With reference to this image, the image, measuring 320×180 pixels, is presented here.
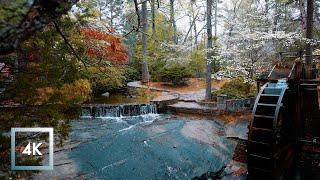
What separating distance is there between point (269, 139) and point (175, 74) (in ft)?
48.7

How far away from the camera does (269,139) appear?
7.03m

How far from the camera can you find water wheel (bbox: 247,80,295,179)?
6.95m

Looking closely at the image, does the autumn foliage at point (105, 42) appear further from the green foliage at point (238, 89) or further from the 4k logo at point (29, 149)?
the green foliage at point (238, 89)

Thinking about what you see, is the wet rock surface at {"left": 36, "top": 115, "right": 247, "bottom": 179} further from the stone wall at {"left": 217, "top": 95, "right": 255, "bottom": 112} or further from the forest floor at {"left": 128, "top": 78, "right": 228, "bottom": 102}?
the forest floor at {"left": 128, "top": 78, "right": 228, "bottom": 102}

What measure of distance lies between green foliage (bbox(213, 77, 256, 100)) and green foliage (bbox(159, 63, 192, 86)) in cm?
569

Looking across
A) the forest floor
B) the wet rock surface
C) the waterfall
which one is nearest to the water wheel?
the wet rock surface

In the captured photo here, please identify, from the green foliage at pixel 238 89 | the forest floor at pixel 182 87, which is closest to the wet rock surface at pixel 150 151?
the green foliage at pixel 238 89

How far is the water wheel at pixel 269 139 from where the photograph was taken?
6.95 m

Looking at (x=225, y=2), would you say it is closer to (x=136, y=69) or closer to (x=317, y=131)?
(x=136, y=69)

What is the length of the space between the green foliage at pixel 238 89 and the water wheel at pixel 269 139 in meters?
6.37

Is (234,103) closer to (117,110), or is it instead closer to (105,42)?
(117,110)

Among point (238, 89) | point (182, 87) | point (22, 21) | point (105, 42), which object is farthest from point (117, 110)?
point (22, 21)

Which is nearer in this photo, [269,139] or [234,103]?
[269,139]

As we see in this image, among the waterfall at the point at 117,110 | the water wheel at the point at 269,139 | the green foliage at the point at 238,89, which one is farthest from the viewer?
the green foliage at the point at 238,89
